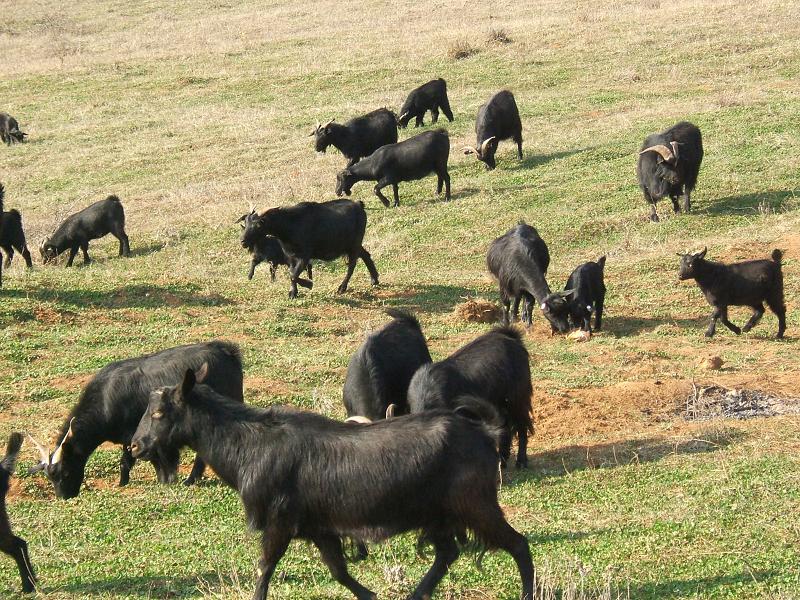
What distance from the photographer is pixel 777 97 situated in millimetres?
28906

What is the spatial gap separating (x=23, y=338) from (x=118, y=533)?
22.8 feet

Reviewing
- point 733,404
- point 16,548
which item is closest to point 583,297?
point 733,404

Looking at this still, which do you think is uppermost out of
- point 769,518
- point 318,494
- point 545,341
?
point 318,494

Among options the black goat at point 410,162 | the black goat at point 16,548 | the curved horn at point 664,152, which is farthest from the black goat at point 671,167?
the black goat at point 16,548

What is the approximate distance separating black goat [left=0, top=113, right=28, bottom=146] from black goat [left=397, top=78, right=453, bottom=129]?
1211 cm

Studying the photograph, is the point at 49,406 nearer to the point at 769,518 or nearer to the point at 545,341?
the point at 545,341

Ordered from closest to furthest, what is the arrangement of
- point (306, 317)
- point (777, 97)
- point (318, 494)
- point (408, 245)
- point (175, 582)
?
1. point (318, 494)
2. point (175, 582)
3. point (306, 317)
4. point (408, 245)
5. point (777, 97)

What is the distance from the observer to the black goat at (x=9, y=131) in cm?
3397

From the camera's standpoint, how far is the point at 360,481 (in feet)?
23.7

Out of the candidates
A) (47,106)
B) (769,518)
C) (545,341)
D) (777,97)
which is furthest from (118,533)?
(47,106)

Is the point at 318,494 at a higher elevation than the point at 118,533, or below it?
higher

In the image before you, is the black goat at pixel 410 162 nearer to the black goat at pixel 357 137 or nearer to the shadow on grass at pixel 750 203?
the black goat at pixel 357 137

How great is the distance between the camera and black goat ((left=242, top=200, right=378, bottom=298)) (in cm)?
1883

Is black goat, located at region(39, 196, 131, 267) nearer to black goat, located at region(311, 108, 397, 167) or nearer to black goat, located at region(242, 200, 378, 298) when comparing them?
black goat, located at region(242, 200, 378, 298)
